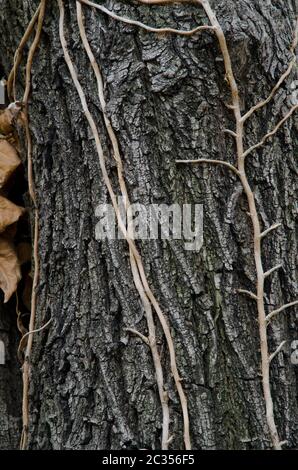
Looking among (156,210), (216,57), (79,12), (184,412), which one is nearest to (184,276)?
(156,210)

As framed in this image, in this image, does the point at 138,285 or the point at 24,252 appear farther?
the point at 24,252

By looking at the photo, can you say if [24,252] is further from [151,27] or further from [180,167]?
[151,27]

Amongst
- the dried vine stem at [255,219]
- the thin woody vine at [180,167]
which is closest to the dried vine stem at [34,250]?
the thin woody vine at [180,167]

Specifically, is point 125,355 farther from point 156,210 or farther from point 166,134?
point 166,134

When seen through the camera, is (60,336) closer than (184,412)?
No

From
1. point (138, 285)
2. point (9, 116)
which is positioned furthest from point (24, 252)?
point (138, 285)

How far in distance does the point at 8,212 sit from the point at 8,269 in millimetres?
163

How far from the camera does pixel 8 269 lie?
5.93ft

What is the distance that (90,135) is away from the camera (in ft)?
5.11

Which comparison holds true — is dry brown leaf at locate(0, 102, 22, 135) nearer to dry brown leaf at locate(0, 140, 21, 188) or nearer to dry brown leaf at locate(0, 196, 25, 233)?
dry brown leaf at locate(0, 140, 21, 188)

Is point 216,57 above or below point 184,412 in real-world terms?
above

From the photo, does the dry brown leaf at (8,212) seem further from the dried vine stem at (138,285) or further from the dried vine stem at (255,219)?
the dried vine stem at (255,219)
